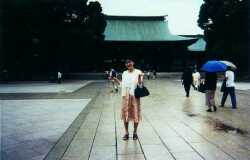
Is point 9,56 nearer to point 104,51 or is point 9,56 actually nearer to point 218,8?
point 104,51

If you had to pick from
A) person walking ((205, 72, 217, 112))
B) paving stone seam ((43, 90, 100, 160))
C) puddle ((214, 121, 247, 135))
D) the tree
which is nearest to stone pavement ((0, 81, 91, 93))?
paving stone seam ((43, 90, 100, 160))

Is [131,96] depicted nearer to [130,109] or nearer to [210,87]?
[130,109]

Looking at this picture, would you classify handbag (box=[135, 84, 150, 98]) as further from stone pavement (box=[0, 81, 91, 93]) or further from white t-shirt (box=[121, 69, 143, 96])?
stone pavement (box=[0, 81, 91, 93])

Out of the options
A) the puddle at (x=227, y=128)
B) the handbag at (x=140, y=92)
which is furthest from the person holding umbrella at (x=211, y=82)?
the handbag at (x=140, y=92)

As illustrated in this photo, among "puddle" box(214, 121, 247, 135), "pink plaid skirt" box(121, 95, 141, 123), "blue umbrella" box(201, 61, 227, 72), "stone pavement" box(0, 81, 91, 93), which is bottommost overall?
"puddle" box(214, 121, 247, 135)

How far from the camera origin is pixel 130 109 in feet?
24.9

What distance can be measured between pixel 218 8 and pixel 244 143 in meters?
33.9

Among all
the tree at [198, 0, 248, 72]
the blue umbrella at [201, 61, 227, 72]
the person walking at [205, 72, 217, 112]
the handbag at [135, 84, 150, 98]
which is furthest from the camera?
the tree at [198, 0, 248, 72]

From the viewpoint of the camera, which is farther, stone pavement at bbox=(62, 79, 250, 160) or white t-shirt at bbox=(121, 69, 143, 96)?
white t-shirt at bbox=(121, 69, 143, 96)

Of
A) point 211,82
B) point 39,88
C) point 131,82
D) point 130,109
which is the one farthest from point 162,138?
point 39,88

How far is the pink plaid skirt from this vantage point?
752 centimetres

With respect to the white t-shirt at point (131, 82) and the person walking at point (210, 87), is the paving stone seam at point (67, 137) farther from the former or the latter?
the person walking at point (210, 87)

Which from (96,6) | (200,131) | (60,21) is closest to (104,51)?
(96,6)

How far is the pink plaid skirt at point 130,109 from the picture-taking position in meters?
7.52
